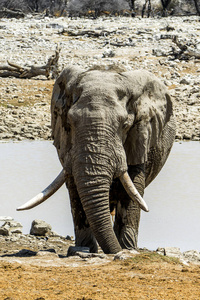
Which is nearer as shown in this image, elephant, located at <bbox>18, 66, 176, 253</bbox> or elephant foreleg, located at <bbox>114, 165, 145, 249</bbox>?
elephant, located at <bbox>18, 66, 176, 253</bbox>

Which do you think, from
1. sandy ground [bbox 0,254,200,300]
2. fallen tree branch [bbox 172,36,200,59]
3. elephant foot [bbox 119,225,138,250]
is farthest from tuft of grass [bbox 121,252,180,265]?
fallen tree branch [bbox 172,36,200,59]

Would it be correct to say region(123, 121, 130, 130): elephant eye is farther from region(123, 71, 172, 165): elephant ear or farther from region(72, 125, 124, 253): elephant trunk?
region(72, 125, 124, 253): elephant trunk

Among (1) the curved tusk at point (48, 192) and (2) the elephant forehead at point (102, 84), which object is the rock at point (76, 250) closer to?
(1) the curved tusk at point (48, 192)

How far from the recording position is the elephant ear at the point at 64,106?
5965mm

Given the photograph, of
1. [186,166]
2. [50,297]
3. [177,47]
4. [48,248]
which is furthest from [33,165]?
[177,47]

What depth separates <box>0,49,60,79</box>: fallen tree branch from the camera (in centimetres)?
1914

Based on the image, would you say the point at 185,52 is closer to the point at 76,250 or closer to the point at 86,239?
the point at 86,239

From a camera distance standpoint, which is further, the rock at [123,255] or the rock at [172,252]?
the rock at [172,252]

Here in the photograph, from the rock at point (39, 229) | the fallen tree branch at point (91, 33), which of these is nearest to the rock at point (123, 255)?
the rock at point (39, 229)

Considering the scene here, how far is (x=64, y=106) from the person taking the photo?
619 centimetres

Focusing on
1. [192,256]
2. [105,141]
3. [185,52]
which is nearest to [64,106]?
[105,141]

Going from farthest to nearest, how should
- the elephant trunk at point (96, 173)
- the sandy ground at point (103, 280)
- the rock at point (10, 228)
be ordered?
the rock at point (10, 228) < the elephant trunk at point (96, 173) < the sandy ground at point (103, 280)

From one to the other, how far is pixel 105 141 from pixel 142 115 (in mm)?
764

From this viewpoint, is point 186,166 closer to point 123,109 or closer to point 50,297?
point 123,109
